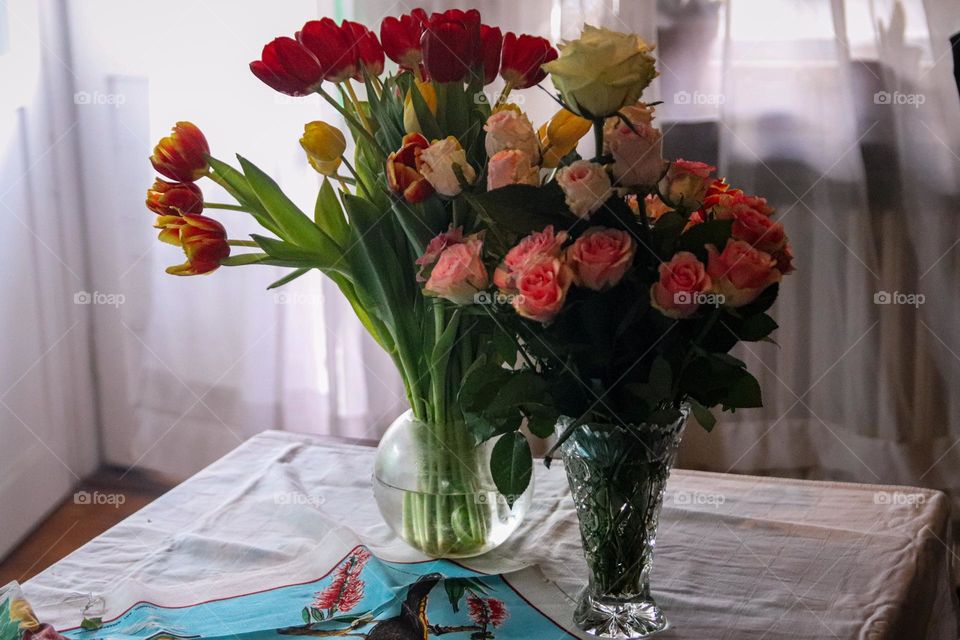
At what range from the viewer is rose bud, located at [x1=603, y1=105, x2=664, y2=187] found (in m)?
0.73

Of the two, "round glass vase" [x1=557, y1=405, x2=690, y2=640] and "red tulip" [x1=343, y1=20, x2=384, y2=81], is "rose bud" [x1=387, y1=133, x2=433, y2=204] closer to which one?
"red tulip" [x1=343, y1=20, x2=384, y2=81]

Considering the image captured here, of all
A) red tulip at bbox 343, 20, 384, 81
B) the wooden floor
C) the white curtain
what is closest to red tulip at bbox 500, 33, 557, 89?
red tulip at bbox 343, 20, 384, 81

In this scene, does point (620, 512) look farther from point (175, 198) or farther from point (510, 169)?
point (175, 198)

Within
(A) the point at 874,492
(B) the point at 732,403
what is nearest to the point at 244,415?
(A) the point at 874,492

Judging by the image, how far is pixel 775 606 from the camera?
856mm

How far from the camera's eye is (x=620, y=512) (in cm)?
79

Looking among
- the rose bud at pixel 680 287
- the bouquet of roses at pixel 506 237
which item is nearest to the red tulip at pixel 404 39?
the bouquet of roses at pixel 506 237

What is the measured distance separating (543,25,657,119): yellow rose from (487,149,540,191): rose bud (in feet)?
0.22

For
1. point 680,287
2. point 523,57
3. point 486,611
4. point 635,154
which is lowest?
point 486,611

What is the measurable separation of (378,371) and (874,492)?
1526 millimetres

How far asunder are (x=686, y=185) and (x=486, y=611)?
42cm

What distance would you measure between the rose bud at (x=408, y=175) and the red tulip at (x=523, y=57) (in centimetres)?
14

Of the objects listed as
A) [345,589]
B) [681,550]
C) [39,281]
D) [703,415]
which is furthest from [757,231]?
[39,281]

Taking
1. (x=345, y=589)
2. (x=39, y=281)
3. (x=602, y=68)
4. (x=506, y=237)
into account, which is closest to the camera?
(x=602, y=68)
